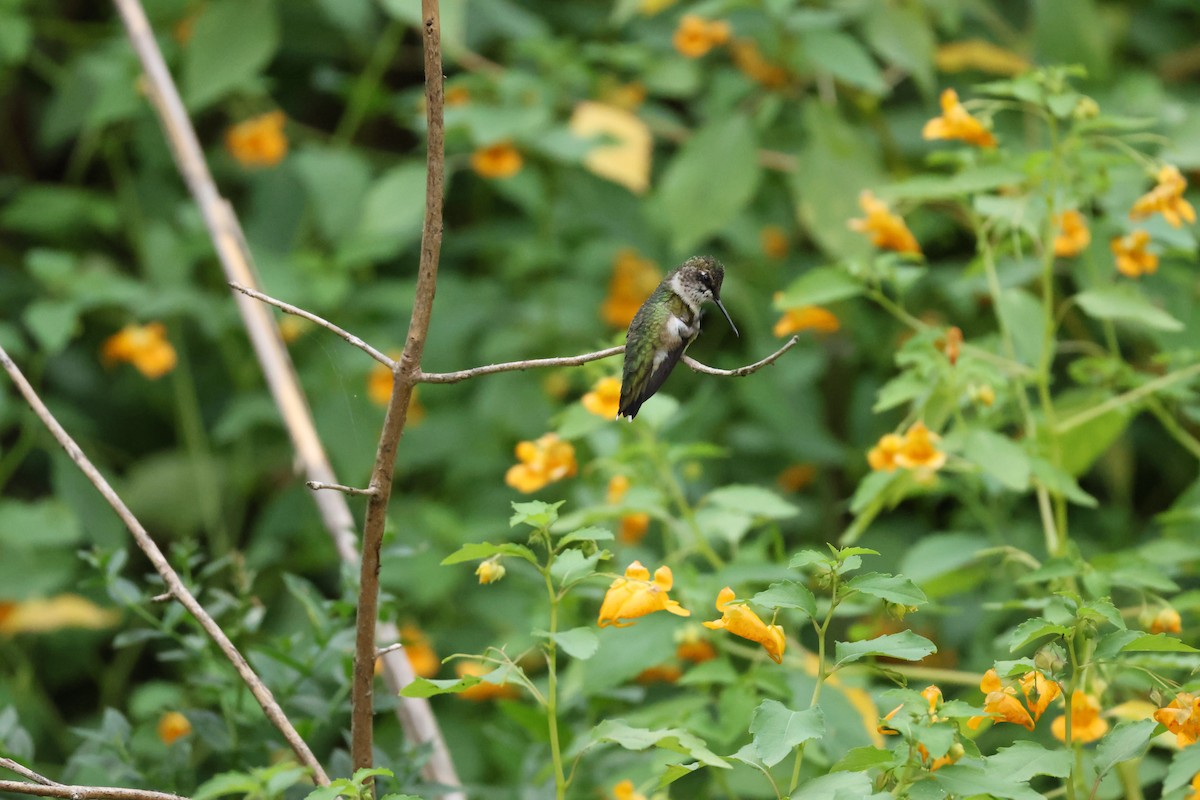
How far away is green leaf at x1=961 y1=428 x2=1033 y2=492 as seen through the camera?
1.17 metres

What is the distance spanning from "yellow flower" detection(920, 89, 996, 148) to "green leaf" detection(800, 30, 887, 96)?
65 cm

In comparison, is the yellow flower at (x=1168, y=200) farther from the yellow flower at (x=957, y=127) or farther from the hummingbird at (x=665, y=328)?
the hummingbird at (x=665, y=328)

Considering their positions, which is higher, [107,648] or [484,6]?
[484,6]

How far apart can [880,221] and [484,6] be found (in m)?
1.41

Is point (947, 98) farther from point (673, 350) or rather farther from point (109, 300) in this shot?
point (109, 300)

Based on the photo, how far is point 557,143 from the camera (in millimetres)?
2201

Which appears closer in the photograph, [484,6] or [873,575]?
[873,575]

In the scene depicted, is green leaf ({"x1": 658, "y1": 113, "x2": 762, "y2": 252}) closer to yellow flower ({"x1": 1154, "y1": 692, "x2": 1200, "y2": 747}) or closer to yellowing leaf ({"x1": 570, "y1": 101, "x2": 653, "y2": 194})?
yellowing leaf ({"x1": 570, "y1": 101, "x2": 653, "y2": 194})

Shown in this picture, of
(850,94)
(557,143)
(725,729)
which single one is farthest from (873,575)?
(850,94)

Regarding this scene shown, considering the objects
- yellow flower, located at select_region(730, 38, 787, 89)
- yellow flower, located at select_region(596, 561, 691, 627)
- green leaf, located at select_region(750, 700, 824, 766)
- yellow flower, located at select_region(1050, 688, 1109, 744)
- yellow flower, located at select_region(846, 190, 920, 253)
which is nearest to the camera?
green leaf, located at select_region(750, 700, 824, 766)

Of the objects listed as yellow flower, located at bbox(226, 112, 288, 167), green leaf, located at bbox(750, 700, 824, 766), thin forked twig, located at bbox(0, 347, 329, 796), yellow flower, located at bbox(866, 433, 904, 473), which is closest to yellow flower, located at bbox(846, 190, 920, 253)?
yellow flower, located at bbox(866, 433, 904, 473)

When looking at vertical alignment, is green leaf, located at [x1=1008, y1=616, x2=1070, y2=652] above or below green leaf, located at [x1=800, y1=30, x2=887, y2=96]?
below

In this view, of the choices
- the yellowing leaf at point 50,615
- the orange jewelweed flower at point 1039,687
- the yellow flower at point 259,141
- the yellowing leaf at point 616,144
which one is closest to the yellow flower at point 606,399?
the orange jewelweed flower at point 1039,687

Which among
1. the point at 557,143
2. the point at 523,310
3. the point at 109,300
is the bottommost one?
the point at 523,310
